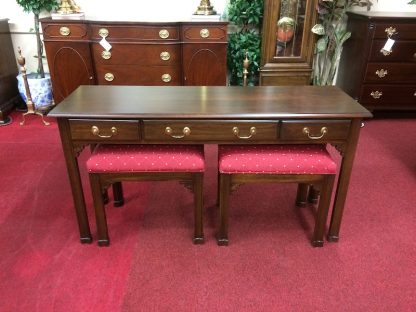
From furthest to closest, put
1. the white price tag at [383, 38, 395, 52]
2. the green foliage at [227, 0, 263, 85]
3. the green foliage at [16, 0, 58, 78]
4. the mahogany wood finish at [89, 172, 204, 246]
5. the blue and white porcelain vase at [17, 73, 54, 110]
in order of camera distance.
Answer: the blue and white porcelain vase at [17, 73, 54, 110] → the green foliage at [227, 0, 263, 85] → the green foliage at [16, 0, 58, 78] → the white price tag at [383, 38, 395, 52] → the mahogany wood finish at [89, 172, 204, 246]

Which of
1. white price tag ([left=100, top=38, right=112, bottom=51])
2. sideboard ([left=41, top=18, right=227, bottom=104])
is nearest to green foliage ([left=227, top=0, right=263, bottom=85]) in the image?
sideboard ([left=41, top=18, right=227, bottom=104])

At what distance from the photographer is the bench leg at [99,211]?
5.30ft

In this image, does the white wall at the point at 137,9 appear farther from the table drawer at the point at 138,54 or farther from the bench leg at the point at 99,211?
the bench leg at the point at 99,211

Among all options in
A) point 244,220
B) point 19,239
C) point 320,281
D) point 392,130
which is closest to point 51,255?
point 19,239

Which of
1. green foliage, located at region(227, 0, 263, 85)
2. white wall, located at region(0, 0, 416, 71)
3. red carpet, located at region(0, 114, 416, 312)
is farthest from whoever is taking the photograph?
white wall, located at region(0, 0, 416, 71)

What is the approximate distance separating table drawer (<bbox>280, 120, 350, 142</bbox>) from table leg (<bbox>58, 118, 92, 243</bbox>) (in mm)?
954

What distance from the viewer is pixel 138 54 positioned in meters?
3.21

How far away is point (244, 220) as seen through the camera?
2000 mm

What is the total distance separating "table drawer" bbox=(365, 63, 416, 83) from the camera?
3.25m

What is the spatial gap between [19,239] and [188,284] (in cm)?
96

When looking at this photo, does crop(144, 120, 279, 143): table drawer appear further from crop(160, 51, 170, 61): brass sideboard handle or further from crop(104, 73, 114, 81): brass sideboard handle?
crop(104, 73, 114, 81): brass sideboard handle

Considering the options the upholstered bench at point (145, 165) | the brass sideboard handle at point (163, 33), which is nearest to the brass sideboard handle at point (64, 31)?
the brass sideboard handle at point (163, 33)

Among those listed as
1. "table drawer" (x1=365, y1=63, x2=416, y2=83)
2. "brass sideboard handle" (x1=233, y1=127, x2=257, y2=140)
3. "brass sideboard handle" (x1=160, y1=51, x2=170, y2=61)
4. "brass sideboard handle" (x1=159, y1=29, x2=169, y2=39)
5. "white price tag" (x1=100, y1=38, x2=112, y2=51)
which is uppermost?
"brass sideboard handle" (x1=159, y1=29, x2=169, y2=39)

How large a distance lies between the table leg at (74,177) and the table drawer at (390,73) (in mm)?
2835
